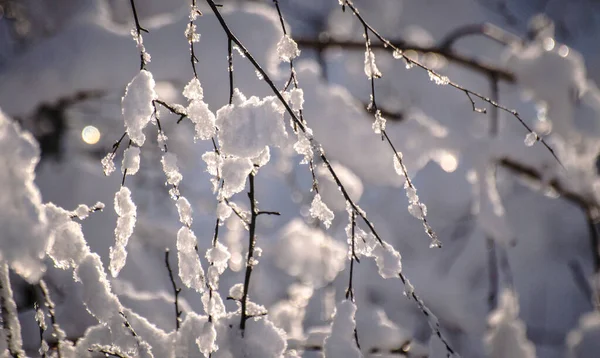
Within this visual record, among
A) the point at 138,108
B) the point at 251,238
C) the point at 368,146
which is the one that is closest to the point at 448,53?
the point at 368,146

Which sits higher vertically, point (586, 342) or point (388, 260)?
point (586, 342)

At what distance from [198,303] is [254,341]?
1.88 m

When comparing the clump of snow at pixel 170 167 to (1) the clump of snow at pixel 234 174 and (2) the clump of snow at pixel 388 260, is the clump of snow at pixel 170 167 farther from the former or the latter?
(2) the clump of snow at pixel 388 260

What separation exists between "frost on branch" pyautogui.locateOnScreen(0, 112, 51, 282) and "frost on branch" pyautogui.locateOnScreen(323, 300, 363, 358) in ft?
1.97

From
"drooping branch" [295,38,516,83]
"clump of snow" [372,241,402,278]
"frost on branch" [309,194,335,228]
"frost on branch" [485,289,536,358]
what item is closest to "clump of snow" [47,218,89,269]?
"frost on branch" [309,194,335,228]

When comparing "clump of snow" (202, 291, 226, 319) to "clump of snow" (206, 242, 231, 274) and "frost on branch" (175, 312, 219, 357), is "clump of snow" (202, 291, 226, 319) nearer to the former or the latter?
"clump of snow" (206, 242, 231, 274)

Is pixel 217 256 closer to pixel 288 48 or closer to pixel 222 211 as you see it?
pixel 222 211

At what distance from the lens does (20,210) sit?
0.58m

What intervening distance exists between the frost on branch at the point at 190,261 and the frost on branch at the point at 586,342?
225 centimetres

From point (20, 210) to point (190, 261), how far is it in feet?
1.00

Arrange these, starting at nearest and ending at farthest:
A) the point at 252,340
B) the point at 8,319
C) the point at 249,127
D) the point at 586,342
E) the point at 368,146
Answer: the point at 249,127, the point at 8,319, the point at 252,340, the point at 368,146, the point at 586,342

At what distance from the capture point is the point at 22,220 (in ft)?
1.88

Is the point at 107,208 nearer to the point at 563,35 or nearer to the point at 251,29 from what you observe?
the point at 251,29

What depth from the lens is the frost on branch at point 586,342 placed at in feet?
6.85
